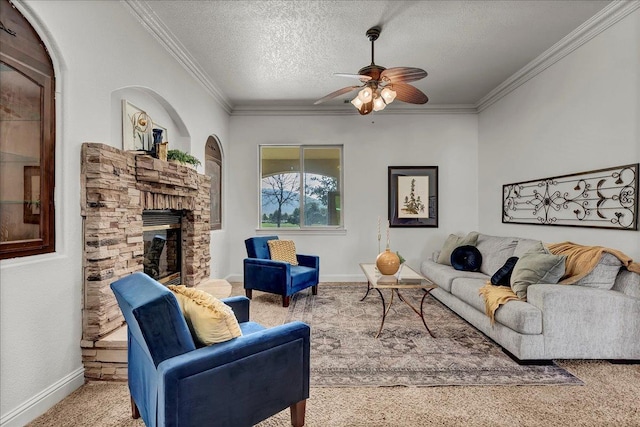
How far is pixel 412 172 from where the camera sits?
5.23 meters

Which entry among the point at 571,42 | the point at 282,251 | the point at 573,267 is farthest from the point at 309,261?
the point at 571,42

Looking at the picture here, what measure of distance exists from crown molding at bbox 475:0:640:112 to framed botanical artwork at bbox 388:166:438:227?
1.54 metres

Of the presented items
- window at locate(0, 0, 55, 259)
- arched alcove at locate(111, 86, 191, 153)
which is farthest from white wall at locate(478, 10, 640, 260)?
window at locate(0, 0, 55, 259)

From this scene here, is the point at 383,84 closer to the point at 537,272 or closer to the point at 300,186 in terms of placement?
the point at 537,272

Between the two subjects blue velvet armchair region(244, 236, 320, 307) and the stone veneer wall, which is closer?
the stone veneer wall

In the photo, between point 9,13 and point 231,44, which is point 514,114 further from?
point 9,13

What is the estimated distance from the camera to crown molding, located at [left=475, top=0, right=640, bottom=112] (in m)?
2.66

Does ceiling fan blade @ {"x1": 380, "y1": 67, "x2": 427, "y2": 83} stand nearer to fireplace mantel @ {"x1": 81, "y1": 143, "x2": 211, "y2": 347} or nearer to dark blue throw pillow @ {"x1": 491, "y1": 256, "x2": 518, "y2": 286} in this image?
dark blue throw pillow @ {"x1": 491, "y1": 256, "x2": 518, "y2": 286}

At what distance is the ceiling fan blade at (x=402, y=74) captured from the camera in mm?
2584

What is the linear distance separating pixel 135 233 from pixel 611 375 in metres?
3.72

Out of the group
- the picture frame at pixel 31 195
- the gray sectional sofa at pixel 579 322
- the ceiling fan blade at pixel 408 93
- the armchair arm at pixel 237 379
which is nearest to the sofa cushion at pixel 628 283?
the gray sectional sofa at pixel 579 322

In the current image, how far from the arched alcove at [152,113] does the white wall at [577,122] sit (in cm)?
415

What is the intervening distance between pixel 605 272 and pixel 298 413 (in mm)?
2608

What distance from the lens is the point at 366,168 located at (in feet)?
17.2
